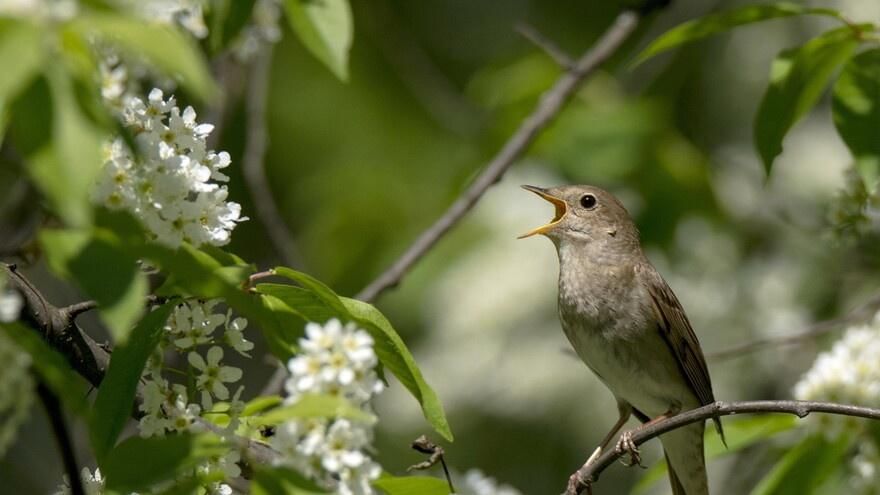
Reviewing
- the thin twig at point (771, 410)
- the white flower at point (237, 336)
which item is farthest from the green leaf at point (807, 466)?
the white flower at point (237, 336)

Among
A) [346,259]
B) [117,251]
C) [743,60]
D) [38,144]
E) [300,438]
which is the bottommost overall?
[346,259]

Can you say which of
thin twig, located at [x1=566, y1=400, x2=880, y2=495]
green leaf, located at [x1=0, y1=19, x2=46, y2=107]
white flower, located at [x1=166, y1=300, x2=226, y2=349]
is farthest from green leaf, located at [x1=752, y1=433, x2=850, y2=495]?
green leaf, located at [x1=0, y1=19, x2=46, y2=107]

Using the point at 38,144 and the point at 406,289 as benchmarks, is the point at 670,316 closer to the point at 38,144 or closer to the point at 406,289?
the point at 406,289

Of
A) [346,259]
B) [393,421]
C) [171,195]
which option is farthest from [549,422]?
[171,195]

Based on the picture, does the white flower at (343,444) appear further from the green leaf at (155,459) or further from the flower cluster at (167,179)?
the flower cluster at (167,179)

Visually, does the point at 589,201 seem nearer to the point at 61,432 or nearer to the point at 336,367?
the point at 336,367

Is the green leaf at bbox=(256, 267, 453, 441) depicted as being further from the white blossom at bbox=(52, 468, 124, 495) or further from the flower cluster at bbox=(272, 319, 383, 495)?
the white blossom at bbox=(52, 468, 124, 495)

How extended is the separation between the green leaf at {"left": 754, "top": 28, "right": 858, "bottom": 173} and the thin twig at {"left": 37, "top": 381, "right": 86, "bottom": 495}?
2880mm

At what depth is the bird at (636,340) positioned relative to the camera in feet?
18.7

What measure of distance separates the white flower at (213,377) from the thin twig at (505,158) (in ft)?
7.67

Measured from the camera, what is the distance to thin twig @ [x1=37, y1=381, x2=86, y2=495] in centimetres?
234

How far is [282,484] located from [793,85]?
A: 2.81 m

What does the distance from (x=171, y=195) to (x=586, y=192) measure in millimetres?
3870

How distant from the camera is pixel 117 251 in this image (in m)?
2.27
